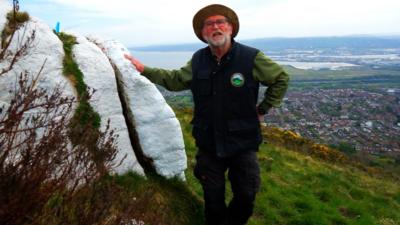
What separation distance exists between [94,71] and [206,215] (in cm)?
238

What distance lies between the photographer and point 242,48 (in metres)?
5.02

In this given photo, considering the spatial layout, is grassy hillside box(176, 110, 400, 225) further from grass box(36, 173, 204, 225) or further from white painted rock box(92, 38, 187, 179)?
grass box(36, 173, 204, 225)

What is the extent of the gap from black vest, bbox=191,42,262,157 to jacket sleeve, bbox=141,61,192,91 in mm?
337

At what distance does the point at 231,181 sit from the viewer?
17.4 ft

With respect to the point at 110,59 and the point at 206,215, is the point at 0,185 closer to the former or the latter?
the point at 206,215

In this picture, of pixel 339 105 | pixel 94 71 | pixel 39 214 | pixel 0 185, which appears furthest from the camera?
pixel 339 105

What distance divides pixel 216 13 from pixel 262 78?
0.93 m

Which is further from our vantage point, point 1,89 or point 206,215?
point 206,215

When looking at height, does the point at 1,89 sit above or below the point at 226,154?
above

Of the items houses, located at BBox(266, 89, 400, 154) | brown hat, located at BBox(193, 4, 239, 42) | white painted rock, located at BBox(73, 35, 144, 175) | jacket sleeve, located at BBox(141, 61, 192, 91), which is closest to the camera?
brown hat, located at BBox(193, 4, 239, 42)

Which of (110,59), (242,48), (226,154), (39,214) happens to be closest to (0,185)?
(39,214)

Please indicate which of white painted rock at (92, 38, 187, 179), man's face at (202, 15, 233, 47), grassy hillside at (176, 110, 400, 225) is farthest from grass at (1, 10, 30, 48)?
grassy hillside at (176, 110, 400, 225)

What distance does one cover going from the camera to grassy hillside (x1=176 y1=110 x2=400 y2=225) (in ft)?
25.6

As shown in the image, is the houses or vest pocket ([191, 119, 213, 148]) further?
the houses
